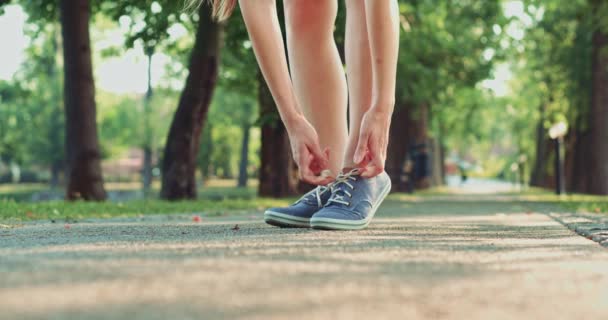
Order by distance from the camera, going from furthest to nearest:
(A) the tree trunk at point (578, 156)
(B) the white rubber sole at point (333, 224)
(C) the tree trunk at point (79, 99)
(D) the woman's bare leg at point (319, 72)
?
1. (A) the tree trunk at point (578, 156)
2. (C) the tree trunk at point (79, 99)
3. (D) the woman's bare leg at point (319, 72)
4. (B) the white rubber sole at point (333, 224)

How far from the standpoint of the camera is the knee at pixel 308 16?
14.6 feet

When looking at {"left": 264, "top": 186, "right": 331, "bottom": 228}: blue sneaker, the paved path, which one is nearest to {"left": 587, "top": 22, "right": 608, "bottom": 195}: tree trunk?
{"left": 264, "top": 186, "right": 331, "bottom": 228}: blue sneaker

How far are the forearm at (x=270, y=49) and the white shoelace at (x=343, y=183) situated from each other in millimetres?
381

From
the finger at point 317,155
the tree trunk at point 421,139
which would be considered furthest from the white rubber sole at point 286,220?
the tree trunk at point 421,139

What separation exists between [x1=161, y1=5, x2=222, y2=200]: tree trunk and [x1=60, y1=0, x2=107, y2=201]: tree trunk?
1.24m

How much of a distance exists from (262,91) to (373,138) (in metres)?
11.7

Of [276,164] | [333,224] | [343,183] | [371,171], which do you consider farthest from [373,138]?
[276,164]

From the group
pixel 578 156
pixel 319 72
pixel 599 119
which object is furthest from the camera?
pixel 578 156

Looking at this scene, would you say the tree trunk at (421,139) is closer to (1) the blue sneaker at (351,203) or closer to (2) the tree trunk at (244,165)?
(2) the tree trunk at (244,165)

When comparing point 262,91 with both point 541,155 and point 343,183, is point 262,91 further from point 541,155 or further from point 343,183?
point 541,155

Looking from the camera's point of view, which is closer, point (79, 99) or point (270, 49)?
point (270, 49)

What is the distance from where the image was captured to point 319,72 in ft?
14.8

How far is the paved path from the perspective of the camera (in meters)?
1.78

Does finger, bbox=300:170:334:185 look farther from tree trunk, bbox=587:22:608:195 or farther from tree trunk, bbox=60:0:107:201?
tree trunk, bbox=587:22:608:195
